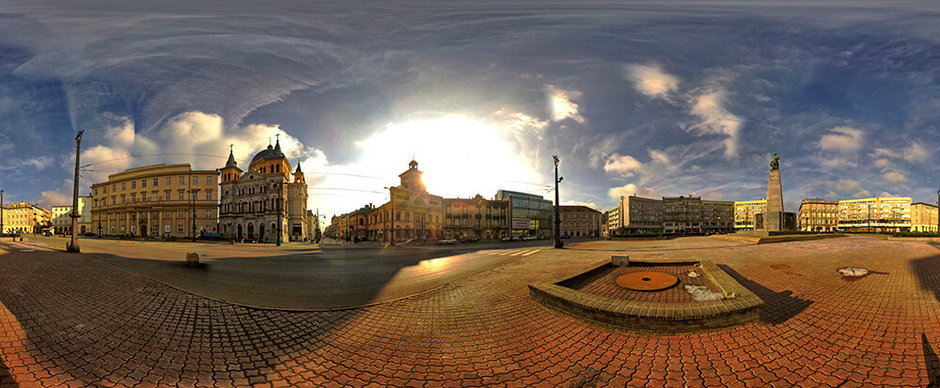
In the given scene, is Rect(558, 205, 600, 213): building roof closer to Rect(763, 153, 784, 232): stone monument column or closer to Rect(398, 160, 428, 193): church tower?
Rect(398, 160, 428, 193): church tower

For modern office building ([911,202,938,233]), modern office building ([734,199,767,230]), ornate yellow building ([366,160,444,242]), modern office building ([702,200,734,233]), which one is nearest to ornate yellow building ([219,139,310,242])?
ornate yellow building ([366,160,444,242])

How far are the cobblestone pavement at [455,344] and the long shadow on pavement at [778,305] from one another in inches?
1.3

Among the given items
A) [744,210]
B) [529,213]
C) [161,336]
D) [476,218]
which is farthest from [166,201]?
[744,210]

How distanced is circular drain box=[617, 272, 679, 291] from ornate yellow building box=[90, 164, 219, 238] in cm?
6647

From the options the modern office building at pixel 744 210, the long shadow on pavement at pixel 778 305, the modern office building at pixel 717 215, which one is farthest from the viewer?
the modern office building at pixel 744 210

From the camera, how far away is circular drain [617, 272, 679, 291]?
24.5ft

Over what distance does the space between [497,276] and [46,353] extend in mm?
8775

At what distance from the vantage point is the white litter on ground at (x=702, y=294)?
659 cm

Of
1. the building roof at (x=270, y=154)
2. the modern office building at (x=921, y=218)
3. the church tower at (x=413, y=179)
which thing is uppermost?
the building roof at (x=270, y=154)

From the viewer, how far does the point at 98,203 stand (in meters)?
65.1

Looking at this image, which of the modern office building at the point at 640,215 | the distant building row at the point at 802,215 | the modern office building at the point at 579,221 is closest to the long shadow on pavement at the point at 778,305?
the modern office building at the point at 579,221

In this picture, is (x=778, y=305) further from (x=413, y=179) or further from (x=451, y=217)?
(x=451, y=217)

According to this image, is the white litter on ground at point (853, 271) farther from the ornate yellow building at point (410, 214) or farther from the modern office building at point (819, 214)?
the modern office building at point (819, 214)

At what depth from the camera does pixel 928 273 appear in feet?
31.3
